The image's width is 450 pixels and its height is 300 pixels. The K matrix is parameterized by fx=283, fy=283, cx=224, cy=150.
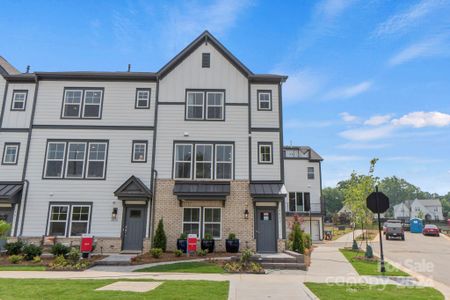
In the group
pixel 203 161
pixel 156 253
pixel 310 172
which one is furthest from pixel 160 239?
pixel 310 172

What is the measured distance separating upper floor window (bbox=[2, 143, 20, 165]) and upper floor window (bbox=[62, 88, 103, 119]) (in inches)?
132

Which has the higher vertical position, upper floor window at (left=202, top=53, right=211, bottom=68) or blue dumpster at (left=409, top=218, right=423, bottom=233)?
upper floor window at (left=202, top=53, right=211, bottom=68)

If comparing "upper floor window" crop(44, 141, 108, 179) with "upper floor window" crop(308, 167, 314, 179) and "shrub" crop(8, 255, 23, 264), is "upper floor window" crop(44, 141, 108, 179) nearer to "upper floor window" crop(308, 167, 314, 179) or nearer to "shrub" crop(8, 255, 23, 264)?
"shrub" crop(8, 255, 23, 264)

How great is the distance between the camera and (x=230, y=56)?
1838 centimetres

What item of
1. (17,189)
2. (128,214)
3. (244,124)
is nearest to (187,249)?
(128,214)

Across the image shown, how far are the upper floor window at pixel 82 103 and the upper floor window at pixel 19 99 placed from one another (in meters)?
2.52

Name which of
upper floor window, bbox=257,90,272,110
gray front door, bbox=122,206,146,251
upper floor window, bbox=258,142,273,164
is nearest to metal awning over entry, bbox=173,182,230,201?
gray front door, bbox=122,206,146,251

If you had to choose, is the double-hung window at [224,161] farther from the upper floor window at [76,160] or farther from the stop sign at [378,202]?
the stop sign at [378,202]

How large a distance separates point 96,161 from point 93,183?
1.36 meters

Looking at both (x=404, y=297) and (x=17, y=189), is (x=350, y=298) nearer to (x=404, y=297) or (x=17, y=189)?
(x=404, y=297)

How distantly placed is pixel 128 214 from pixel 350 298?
42.2 feet

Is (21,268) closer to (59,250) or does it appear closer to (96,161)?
(59,250)

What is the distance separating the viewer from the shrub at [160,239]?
1547cm

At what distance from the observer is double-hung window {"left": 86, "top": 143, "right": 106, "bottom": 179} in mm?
17156
